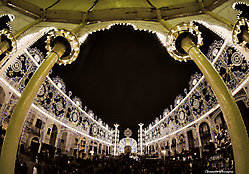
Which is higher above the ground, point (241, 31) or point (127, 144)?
point (241, 31)

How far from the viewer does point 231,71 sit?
11406mm

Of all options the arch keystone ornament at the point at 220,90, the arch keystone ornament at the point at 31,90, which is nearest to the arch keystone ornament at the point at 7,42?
the arch keystone ornament at the point at 31,90

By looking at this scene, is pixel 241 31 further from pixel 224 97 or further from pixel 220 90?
pixel 224 97

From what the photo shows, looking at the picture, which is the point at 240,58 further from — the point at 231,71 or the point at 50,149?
the point at 50,149

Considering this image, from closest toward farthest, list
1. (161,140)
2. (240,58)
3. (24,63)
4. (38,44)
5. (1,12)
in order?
1. (1,12)
2. (240,58)
3. (24,63)
4. (38,44)
5. (161,140)

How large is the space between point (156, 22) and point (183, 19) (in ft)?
3.21

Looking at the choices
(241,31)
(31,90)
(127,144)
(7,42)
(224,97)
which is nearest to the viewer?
(224,97)

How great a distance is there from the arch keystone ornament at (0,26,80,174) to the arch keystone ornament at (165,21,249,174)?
2.98 m

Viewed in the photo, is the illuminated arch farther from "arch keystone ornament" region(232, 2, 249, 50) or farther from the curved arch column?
"arch keystone ornament" region(232, 2, 249, 50)

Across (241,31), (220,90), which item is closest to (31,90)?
(220,90)

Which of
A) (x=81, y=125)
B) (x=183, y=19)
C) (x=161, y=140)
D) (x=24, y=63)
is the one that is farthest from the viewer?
(x=161, y=140)

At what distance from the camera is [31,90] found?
10.3ft

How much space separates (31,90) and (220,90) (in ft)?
13.1

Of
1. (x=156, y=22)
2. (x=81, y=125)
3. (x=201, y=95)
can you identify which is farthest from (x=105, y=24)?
(x=81, y=125)
